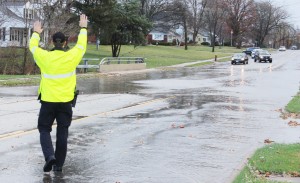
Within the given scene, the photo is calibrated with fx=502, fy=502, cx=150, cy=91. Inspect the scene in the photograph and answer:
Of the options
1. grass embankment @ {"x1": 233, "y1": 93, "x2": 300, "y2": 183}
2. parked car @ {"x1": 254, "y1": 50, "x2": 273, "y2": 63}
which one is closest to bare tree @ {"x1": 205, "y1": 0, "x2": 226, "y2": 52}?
parked car @ {"x1": 254, "y1": 50, "x2": 273, "y2": 63}

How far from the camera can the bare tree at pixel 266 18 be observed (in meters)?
158

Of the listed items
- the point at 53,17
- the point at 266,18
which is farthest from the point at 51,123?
the point at 266,18

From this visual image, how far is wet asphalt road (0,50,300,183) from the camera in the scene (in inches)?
297

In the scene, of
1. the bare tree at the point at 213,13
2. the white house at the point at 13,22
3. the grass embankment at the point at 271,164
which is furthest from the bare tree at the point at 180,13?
the grass embankment at the point at 271,164

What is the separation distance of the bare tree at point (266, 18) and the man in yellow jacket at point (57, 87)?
152239 millimetres

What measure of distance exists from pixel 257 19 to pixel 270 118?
142 metres

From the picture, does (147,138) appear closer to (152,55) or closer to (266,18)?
(152,55)

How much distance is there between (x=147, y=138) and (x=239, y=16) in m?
133

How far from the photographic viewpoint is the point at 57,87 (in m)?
7.25

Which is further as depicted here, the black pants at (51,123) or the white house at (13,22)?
the white house at (13,22)

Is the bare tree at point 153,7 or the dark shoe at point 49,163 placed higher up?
the bare tree at point 153,7

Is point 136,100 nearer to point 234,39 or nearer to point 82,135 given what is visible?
point 82,135

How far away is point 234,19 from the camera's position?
138 meters

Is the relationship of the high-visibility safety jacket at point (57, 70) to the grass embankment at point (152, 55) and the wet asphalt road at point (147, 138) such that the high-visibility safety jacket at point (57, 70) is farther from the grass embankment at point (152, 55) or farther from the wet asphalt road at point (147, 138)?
the grass embankment at point (152, 55)
